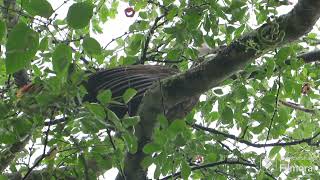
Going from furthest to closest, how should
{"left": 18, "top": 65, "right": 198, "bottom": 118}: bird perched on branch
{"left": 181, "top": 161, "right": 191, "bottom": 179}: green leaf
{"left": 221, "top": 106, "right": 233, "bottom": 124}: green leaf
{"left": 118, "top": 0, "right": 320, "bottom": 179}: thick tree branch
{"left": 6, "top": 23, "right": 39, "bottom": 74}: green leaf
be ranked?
{"left": 221, "top": 106, "right": 233, "bottom": 124}: green leaf
{"left": 18, "top": 65, "right": 198, "bottom": 118}: bird perched on branch
{"left": 181, "top": 161, "right": 191, "bottom": 179}: green leaf
{"left": 118, "top": 0, "right": 320, "bottom": 179}: thick tree branch
{"left": 6, "top": 23, "right": 39, "bottom": 74}: green leaf

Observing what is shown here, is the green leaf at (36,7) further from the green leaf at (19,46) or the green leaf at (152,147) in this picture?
the green leaf at (152,147)

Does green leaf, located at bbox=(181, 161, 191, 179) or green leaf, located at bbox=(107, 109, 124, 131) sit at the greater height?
green leaf, located at bbox=(107, 109, 124, 131)

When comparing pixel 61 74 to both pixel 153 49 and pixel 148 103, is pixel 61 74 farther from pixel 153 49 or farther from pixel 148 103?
pixel 153 49

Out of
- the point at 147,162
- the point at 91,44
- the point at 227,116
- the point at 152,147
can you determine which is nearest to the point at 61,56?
the point at 91,44

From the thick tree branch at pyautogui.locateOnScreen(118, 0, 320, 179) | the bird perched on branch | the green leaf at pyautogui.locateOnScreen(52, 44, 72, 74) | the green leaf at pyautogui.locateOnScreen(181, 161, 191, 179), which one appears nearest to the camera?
the green leaf at pyautogui.locateOnScreen(52, 44, 72, 74)

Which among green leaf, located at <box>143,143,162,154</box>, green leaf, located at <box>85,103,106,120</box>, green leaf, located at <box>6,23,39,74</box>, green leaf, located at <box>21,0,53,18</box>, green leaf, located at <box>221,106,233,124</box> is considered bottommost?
green leaf, located at <box>221,106,233,124</box>

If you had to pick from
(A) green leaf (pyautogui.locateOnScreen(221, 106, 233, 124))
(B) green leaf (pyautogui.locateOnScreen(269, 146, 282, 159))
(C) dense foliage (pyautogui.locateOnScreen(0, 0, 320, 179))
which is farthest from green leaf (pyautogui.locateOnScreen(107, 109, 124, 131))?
(B) green leaf (pyautogui.locateOnScreen(269, 146, 282, 159))

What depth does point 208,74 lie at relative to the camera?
1.90 metres

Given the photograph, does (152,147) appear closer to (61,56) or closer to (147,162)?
(147,162)

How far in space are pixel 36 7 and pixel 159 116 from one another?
753mm

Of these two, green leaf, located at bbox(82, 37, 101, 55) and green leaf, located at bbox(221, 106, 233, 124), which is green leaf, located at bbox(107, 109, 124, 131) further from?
green leaf, located at bbox(221, 106, 233, 124)

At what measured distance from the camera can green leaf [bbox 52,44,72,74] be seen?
126 centimetres

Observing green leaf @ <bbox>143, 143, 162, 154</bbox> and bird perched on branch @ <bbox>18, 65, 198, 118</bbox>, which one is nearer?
green leaf @ <bbox>143, 143, 162, 154</bbox>

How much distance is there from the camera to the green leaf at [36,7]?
1118 millimetres
